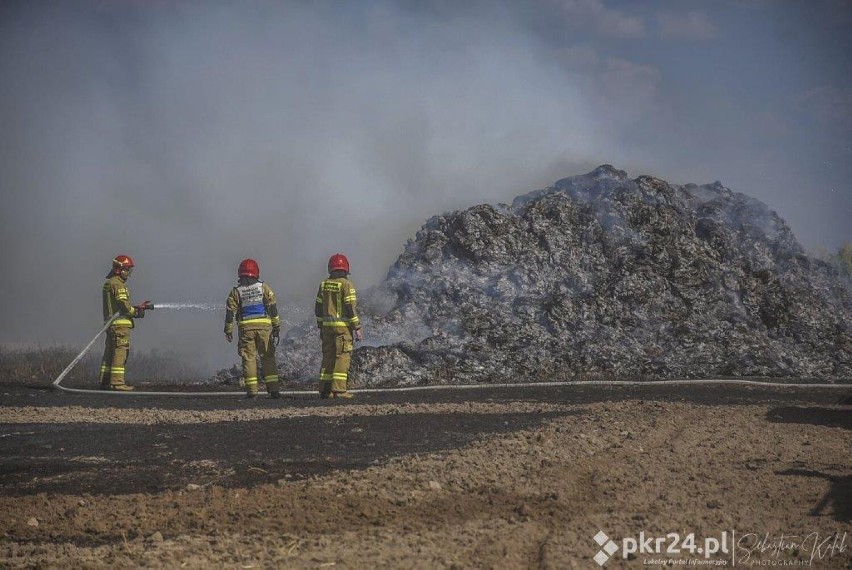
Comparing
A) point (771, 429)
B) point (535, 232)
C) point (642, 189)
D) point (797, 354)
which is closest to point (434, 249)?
point (535, 232)

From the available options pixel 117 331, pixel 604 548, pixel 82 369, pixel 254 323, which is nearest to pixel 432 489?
pixel 604 548

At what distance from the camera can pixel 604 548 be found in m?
4.14

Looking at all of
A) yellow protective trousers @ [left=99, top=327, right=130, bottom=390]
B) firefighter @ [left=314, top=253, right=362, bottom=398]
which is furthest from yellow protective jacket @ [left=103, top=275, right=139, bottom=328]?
firefighter @ [left=314, top=253, right=362, bottom=398]

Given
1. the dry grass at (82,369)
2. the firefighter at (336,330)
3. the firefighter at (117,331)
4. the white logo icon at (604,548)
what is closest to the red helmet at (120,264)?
the firefighter at (117,331)

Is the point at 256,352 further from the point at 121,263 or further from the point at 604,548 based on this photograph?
the point at 604,548

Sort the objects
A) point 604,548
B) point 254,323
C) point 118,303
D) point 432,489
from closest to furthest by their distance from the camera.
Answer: point 604,548 < point 432,489 < point 254,323 < point 118,303

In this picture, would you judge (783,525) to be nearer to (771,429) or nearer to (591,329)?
(771,429)

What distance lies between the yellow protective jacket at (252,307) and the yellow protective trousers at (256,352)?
116mm

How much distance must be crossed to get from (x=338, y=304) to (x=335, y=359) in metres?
0.80

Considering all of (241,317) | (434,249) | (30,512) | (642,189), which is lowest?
(30,512)

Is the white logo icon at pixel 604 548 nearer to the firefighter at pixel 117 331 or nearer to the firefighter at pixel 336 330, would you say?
the firefighter at pixel 336 330

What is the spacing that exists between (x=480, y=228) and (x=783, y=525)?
13.3 metres

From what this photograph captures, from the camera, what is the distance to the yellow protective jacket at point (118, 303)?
46.2 ft

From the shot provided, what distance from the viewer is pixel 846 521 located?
182 inches
